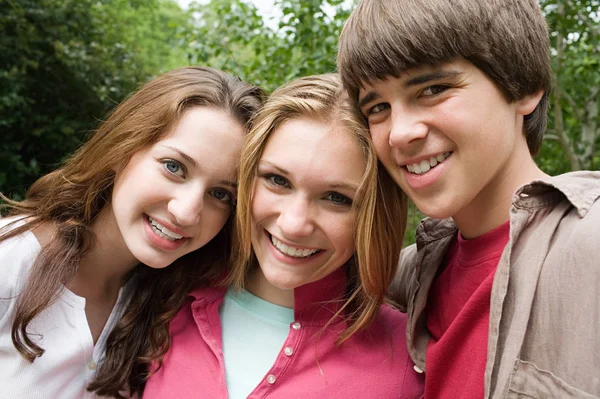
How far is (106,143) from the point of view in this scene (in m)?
2.31

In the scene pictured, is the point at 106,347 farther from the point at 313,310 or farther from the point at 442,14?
the point at 442,14

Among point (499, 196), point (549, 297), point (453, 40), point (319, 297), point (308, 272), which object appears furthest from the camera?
point (319, 297)

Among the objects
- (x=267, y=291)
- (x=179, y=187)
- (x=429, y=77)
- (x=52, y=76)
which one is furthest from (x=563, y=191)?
(x=52, y=76)

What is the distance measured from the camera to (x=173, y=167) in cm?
213

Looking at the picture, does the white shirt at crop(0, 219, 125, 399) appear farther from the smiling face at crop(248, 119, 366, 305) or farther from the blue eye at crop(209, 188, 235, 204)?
the smiling face at crop(248, 119, 366, 305)

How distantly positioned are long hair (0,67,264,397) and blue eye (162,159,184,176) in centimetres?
12

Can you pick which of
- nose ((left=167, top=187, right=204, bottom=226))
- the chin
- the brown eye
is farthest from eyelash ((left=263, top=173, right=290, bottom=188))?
the brown eye

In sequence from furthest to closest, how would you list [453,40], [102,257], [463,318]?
[102,257]
[463,318]
[453,40]

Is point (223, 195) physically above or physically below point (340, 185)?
below

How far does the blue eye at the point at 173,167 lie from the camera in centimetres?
212

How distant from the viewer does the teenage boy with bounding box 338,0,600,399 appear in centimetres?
142

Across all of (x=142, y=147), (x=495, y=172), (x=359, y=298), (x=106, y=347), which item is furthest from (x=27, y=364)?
(x=495, y=172)

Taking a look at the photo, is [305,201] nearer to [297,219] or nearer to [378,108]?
[297,219]

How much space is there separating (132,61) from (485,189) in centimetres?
797
